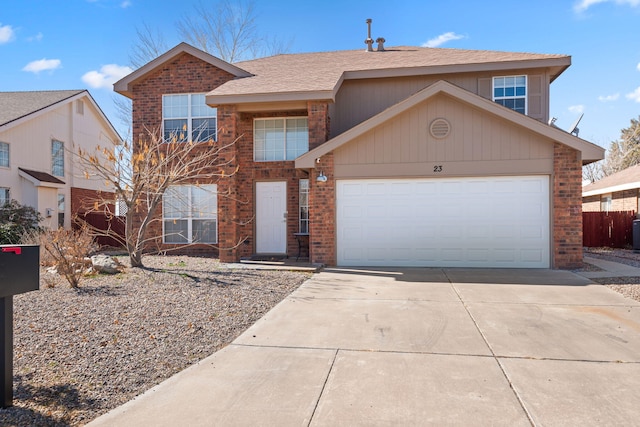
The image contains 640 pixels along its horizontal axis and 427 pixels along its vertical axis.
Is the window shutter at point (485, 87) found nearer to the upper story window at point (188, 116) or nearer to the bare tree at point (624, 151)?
the upper story window at point (188, 116)

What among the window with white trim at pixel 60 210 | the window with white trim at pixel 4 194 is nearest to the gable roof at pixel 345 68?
the window with white trim at pixel 4 194

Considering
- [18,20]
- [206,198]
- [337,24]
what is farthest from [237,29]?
[206,198]

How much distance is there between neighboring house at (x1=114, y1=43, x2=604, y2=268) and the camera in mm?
10359

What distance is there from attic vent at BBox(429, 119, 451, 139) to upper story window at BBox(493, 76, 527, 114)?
3.25 m

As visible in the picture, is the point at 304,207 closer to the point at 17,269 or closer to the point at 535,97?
the point at 535,97

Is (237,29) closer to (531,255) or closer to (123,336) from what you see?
(531,255)

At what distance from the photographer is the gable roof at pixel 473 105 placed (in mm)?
9883

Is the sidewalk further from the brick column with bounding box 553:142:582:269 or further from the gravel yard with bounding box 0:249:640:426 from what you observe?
the brick column with bounding box 553:142:582:269

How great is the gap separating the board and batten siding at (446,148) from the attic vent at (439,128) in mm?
79

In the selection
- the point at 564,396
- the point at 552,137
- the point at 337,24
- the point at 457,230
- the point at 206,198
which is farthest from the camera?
the point at 337,24

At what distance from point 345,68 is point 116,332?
34.3 ft

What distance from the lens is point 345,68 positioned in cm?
1333

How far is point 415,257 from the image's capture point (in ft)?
36.0

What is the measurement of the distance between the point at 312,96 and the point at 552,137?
582 cm
